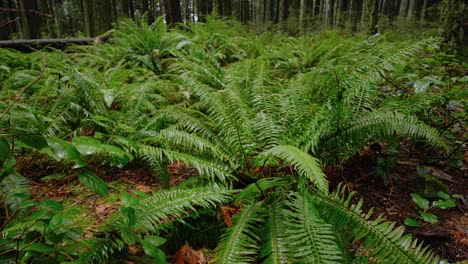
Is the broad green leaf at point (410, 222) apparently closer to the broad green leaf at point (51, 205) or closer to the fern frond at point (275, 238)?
the fern frond at point (275, 238)

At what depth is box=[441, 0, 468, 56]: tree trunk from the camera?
4418 millimetres

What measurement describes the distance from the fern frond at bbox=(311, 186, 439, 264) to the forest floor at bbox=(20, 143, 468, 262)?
508 millimetres

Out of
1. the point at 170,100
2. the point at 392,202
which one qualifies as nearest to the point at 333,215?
the point at 392,202

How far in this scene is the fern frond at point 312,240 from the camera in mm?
1456

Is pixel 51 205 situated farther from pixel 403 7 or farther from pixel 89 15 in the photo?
pixel 403 7

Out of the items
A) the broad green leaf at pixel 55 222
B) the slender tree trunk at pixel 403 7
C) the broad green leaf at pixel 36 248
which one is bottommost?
the broad green leaf at pixel 36 248

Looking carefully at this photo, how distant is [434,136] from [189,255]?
6.04 feet

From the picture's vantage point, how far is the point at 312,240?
1.51 meters

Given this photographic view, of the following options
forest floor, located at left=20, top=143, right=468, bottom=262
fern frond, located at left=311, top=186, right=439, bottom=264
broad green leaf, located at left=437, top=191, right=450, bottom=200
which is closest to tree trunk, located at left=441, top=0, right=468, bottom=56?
forest floor, located at left=20, top=143, right=468, bottom=262

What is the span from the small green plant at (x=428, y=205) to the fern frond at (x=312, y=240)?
814 mm

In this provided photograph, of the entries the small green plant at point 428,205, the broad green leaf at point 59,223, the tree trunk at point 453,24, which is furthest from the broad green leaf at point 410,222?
the tree trunk at point 453,24

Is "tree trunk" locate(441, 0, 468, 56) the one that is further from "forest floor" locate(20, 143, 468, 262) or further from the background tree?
"forest floor" locate(20, 143, 468, 262)

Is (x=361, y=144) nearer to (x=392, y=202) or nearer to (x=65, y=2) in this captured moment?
(x=392, y=202)

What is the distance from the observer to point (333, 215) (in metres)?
1.76
